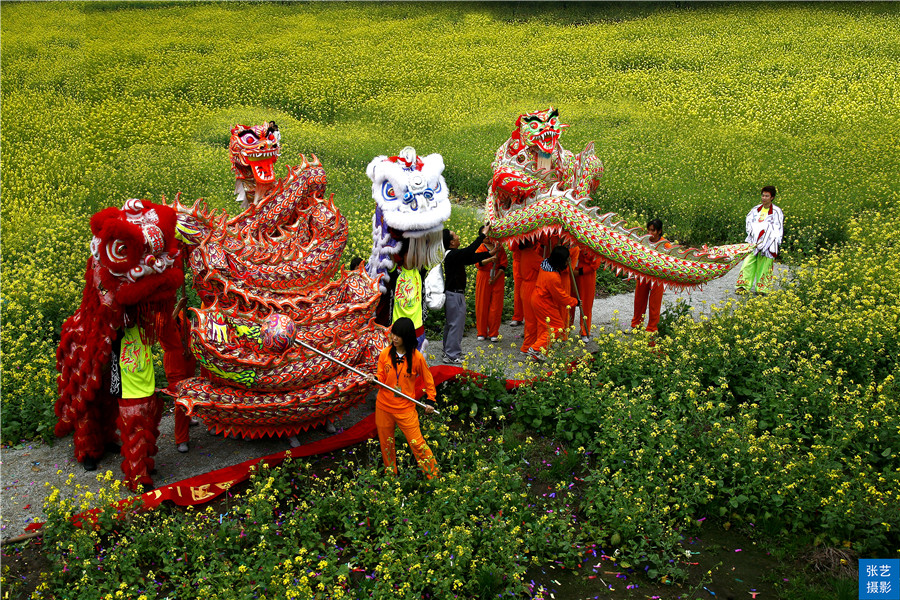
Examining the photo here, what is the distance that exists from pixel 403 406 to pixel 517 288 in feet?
13.1

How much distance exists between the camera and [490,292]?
8.98 m

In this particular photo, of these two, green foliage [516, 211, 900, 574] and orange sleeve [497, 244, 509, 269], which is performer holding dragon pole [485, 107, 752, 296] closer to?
orange sleeve [497, 244, 509, 269]

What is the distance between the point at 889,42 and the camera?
67.3 ft

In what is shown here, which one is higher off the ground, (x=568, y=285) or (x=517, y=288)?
(x=568, y=285)

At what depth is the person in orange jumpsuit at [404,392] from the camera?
5773 mm

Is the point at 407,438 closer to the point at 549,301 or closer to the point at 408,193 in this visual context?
the point at 408,193

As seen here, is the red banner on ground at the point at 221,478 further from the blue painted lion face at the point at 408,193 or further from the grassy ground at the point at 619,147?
the blue painted lion face at the point at 408,193

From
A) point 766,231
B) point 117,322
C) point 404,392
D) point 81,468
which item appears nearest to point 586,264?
point 766,231

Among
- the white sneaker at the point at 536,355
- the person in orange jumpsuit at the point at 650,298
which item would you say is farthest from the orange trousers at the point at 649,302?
the white sneaker at the point at 536,355

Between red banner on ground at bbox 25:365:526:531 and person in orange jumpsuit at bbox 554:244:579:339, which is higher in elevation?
person in orange jumpsuit at bbox 554:244:579:339

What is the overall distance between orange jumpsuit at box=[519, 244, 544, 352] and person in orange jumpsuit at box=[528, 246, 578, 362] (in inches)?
10.0

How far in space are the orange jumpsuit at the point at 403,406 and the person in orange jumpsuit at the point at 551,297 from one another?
7.79ft

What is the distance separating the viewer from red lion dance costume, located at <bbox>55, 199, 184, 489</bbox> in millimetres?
5527

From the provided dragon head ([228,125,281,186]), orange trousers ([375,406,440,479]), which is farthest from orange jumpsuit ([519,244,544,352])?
dragon head ([228,125,281,186])
